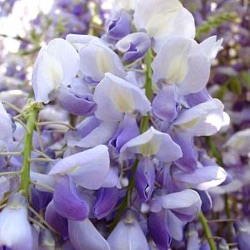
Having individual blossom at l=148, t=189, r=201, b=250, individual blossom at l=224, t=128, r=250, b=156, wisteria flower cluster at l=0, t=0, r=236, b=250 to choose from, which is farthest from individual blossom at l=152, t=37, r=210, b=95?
individual blossom at l=224, t=128, r=250, b=156

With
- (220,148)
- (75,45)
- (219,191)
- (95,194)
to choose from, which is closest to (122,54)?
(75,45)

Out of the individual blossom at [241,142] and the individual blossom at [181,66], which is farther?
the individual blossom at [241,142]

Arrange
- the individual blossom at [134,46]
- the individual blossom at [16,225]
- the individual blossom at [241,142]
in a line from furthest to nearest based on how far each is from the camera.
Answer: the individual blossom at [241,142], the individual blossom at [134,46], the individual blossom at [16,225]

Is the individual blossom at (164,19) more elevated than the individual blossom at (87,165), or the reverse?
the individual blossom at (164,19)

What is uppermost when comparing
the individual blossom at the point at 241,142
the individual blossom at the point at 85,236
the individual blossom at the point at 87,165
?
the individual blossom at the point at 87,165

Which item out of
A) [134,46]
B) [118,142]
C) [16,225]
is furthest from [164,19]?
[16,225]

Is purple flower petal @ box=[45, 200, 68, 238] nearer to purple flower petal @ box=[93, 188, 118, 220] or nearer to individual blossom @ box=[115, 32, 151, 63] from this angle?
purple flower petal @ box=[93, 188, 118, 220]

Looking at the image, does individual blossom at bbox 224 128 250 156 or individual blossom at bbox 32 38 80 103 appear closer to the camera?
individual blossom at bbox 32 38 80 103

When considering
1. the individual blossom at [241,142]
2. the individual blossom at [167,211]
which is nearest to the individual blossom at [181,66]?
the individual blossom at [167,211]

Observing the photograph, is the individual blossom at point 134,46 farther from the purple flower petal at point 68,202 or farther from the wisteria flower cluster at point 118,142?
the purple flower petal at point 68,202

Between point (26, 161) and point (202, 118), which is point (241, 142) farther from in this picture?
point (26, 161)
